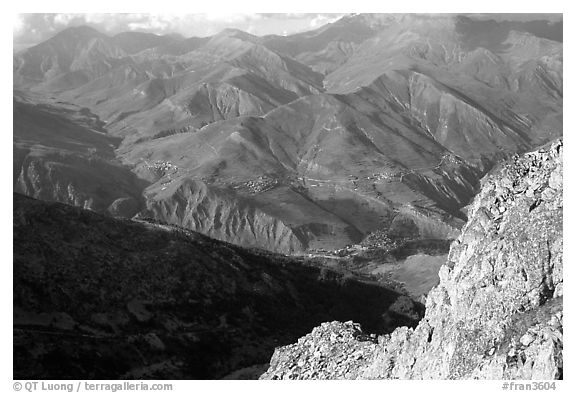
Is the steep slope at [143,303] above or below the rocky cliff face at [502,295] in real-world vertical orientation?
below

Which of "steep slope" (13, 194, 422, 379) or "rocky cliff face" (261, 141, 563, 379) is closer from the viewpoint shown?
"rocky cliff face" (261, 141, 563, 379)

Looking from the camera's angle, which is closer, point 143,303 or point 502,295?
point 502,295

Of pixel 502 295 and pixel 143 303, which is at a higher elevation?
pixel 502 295

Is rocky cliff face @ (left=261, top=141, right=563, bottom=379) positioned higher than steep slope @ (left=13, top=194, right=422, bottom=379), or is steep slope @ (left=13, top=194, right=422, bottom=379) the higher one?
rocky cliff face @ (left=261, top=141, right=563, bottom=379)
